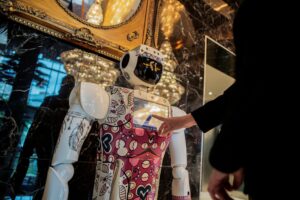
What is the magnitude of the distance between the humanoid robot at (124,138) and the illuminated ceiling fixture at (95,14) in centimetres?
48

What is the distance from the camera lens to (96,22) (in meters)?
1.53

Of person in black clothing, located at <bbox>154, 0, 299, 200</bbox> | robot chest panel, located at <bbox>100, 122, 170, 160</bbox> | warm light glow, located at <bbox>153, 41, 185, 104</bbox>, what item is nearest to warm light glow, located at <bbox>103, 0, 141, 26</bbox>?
warm light glow, located at <bbox>153, 41, 185, 104</bbox>

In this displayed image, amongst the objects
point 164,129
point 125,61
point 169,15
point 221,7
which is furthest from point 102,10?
point 221,7

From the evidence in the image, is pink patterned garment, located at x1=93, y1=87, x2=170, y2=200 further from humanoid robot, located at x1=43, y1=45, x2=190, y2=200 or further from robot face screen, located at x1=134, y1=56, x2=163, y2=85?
robot face screen, located at x1=134, y1=56, x2=163, y2=85

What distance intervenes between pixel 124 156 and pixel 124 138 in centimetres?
8

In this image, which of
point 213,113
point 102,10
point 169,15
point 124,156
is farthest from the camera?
point 169,15

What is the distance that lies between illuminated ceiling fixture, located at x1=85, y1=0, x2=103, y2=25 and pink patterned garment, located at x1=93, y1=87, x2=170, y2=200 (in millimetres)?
618

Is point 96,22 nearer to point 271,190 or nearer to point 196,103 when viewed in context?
point 196,103

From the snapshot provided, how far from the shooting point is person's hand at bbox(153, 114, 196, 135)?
111 cm

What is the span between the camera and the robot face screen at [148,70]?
1171 mm

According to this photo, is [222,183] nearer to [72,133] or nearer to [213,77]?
[72,133]

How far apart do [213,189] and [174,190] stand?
60cm

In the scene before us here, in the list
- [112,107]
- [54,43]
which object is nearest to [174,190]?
[112,107]

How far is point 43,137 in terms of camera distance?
4.08ft
